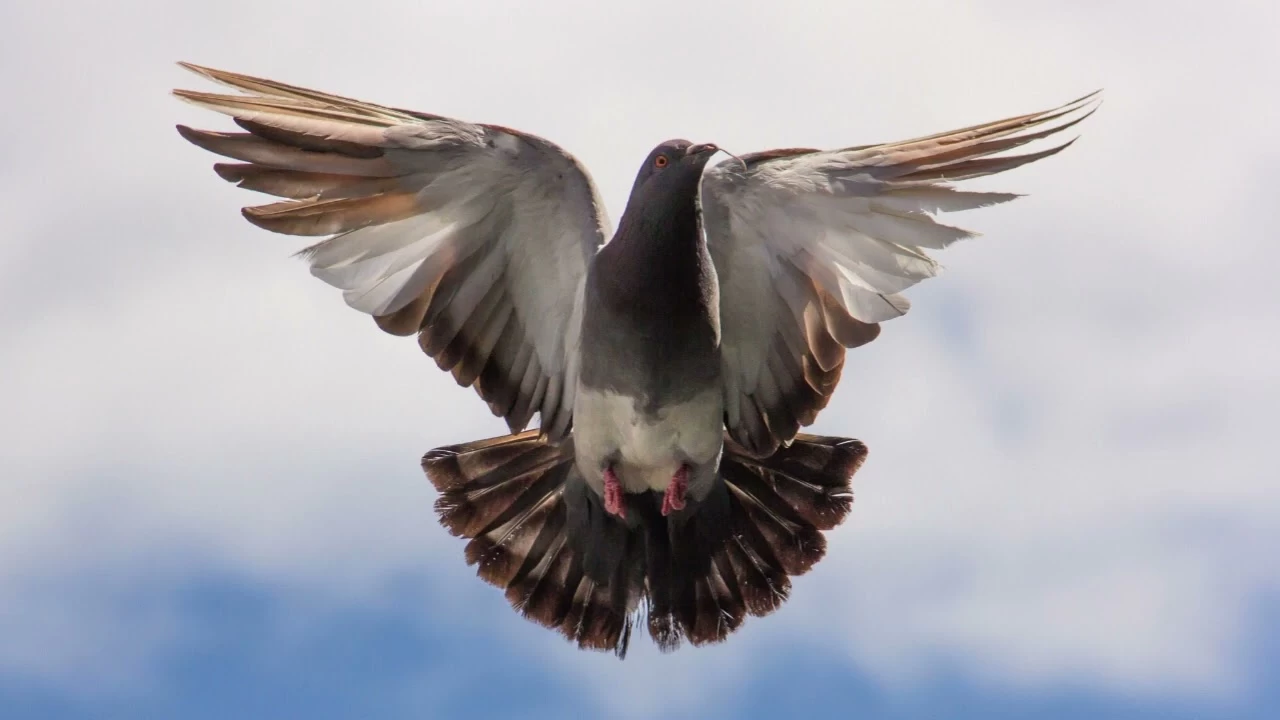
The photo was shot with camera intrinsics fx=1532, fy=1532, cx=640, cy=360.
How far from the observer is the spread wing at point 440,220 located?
7.16 meters

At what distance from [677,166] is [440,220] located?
1.31 m

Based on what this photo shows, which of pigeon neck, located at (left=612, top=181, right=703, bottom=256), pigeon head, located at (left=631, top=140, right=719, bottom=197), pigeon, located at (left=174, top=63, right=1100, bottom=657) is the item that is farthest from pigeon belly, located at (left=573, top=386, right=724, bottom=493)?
pigeon head, located at (left=631, top=140, right=719, bottom=197)

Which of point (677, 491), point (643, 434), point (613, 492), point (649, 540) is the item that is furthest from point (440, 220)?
point (649, 540)

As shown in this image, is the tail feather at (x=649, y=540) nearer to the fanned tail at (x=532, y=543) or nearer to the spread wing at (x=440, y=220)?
the fanned tail at (x=532, y=543)

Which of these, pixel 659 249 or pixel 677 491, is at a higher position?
pixel 659 249

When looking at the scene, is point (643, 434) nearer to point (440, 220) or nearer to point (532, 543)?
point (532, 543)

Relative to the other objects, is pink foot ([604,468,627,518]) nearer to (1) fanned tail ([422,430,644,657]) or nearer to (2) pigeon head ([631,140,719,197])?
(1) fanned tail ([422,430,644,657])

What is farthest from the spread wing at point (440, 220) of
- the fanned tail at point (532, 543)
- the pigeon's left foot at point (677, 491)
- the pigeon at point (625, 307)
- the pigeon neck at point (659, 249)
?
the pigeon's left foot at point (677, 491)

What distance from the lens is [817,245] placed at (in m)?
7.78

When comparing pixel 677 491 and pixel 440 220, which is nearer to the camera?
pixel 440 220

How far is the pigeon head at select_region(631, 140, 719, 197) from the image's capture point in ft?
23.9

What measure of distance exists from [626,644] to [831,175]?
2.82 metres

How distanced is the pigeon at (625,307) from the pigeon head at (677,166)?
11 mm

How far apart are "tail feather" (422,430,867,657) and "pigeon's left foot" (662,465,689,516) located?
12.2 inches
